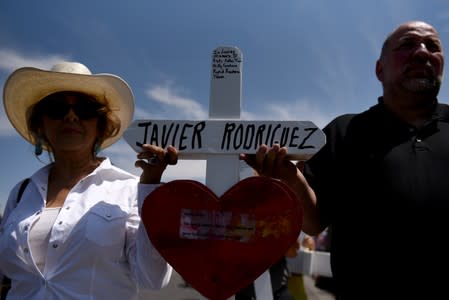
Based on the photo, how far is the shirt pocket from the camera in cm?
140

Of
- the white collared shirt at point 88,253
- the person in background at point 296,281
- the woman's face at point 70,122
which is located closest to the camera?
the white collared shirt at point 88,253

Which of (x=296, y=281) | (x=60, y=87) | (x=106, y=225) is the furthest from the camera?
(x=296, y=281)

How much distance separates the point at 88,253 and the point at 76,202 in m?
0.23

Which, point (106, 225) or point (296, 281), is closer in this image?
point (106, 225)

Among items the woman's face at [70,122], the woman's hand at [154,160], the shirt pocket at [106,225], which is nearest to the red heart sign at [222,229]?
the woman's hand at [154,160]

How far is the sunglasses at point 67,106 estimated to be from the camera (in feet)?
5.29

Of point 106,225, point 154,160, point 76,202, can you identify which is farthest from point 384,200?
point 76,202

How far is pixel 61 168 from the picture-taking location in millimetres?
1690

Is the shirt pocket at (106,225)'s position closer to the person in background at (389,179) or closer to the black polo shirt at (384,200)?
the person in background at (389,179)

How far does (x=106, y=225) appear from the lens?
4.66ft

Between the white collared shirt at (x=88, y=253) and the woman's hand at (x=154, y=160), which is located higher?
the woman's hand at (x=154, y=160)

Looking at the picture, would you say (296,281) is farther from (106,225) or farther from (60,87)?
(60,87)

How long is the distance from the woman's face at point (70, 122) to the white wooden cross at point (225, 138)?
346 millimetres

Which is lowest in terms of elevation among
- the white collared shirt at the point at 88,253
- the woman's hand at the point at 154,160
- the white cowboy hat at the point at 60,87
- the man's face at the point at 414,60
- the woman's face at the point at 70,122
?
the white collared shirt at the point at 88,253
